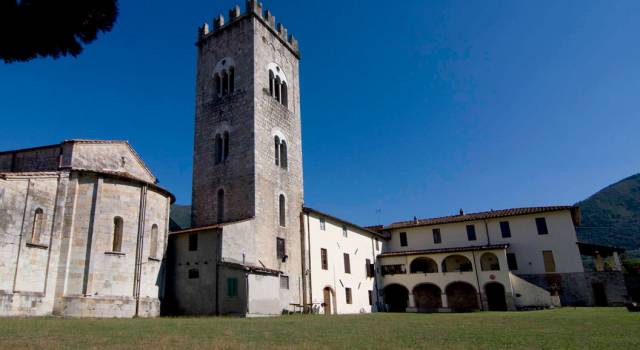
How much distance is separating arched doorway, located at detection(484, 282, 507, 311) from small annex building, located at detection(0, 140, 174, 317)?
2847 cm

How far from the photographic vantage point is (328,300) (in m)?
33.8

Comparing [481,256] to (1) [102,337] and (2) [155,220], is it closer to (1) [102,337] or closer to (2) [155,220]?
(2) [155,220]

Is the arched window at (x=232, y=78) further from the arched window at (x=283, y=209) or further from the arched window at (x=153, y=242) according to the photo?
the arched window at (x=153, y=242)

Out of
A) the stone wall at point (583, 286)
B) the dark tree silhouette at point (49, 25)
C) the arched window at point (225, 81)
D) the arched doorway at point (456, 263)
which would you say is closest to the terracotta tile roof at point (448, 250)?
the arched doorway at point (456, 263)

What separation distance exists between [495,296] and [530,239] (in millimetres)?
6213

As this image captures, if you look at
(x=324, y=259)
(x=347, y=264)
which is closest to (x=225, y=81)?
(x=324, y=259)

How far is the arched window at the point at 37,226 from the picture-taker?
20.7 metres

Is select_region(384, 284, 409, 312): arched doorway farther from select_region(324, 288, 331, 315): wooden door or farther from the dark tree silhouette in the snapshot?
the dark tree silhouette

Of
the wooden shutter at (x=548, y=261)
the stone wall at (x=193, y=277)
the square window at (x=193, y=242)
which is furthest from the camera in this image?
the wooden shutter at (x=548, y=261)

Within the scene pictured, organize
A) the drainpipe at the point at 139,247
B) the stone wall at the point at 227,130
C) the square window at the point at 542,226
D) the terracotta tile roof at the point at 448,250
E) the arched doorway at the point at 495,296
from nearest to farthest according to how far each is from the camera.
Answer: the drainpipe at the point at 139,247 < the stone wall at the point at 227,130 < the terracotta tile roof at the point at 448,250 < the arched doorway at the point at 495,296 < the square window at the point at 542,226

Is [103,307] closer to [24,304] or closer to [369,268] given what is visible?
[24,304]

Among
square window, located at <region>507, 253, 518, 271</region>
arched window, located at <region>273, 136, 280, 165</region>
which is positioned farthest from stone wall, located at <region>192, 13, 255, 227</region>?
square window, located at <region>507, 253, 518, 271</region>

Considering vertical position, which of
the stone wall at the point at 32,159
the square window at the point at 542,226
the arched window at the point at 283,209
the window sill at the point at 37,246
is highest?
the stone wall at the point at 32,159

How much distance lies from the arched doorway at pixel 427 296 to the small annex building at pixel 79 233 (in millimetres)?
25800
